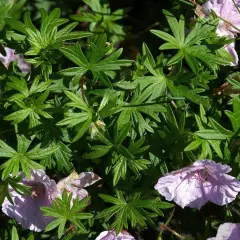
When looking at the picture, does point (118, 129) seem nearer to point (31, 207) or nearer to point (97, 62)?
point (97, 62)

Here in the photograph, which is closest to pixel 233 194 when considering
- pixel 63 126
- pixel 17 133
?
pixel 63 126

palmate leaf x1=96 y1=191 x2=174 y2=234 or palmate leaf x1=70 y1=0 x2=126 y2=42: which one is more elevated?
palmate leaf x1=70 y1=0 x2=126 y2=42

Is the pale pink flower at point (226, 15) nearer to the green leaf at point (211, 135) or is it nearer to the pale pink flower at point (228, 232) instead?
the green leaf at point (211, 135)

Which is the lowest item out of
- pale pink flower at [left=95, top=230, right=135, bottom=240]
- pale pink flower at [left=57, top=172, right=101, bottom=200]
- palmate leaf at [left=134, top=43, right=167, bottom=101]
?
pale pink flower at [left=95, top=230, right=135, bottom=240]

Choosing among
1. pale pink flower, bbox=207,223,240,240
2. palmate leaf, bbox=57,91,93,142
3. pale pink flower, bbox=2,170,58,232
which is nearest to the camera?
palmate leaf, bbox=57,91,93,142

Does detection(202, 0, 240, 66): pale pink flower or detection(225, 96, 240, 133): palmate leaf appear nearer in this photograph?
detection(225, 96, 240, 133): palmate leaf

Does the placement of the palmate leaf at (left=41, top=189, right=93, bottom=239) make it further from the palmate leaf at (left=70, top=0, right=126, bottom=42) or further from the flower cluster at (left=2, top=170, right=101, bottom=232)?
the palmate leaf at (left=70, top=0, right=126, bottom=42)

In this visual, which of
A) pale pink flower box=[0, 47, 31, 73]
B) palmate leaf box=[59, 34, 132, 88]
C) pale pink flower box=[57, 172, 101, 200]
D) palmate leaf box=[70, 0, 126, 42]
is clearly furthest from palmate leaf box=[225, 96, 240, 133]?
pale pink flower box=[0, 47, 31, 73]

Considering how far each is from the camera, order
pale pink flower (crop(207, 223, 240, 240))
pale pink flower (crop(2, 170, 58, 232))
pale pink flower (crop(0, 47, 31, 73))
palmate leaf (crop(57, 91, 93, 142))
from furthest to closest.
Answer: pale pink flower (crop(0, 47, 31, 73)), pale pink flower (crop(2, 170, 58, 232)), pale pink flower (crop(207, 223, 240, 240)), palmate leaf (crop(57, 91, 93, 142))
